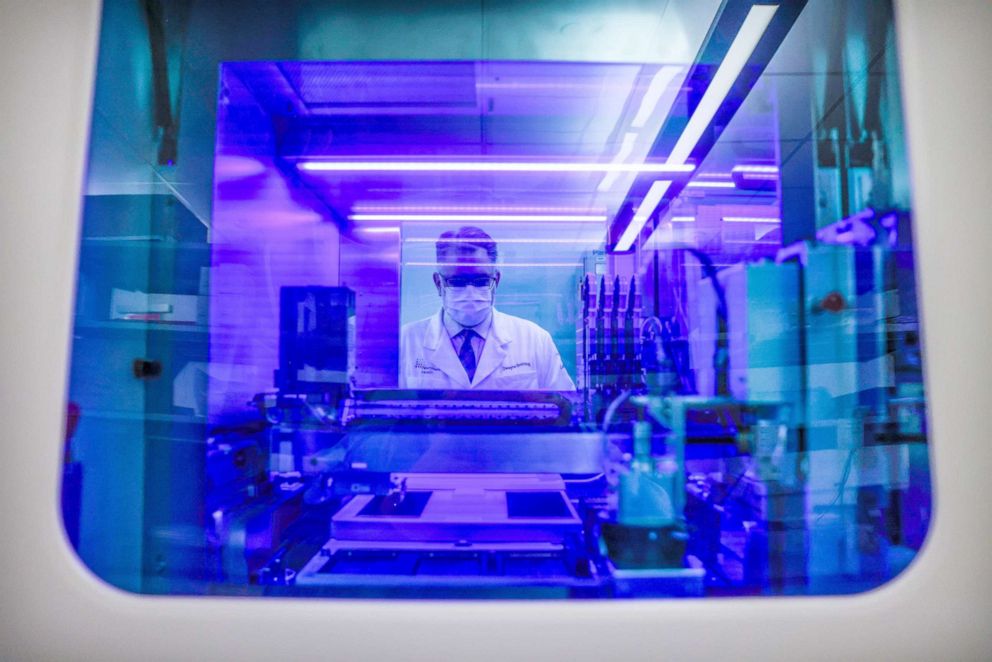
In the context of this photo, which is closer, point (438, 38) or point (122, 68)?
point (122, 68)

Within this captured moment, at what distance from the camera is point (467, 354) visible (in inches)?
79.8

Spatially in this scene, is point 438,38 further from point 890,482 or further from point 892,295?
point 890,482

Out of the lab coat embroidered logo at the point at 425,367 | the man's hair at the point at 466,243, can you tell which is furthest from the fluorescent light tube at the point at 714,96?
the lab coat embroidered logo at the point at 425,367

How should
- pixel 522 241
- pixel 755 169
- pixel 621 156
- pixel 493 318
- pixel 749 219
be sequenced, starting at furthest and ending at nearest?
pixel 621 156 → pixel 522 241 → pixel 493 318 → pixel 755 169 → pixel 749 219

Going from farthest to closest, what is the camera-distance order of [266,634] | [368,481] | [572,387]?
[572,387] < [368,481] < [266,634]

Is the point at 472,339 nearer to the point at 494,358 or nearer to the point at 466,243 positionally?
the point at 494,358

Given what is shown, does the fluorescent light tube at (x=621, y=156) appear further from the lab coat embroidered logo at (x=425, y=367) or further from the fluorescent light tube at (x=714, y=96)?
the lab coat embroidered logo at (x=425, y=367)

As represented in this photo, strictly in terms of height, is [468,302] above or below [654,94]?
below

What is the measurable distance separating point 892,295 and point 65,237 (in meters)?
1.56

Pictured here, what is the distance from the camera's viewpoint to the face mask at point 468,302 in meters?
2.10

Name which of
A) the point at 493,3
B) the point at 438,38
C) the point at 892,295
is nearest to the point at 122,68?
the point at 438,38

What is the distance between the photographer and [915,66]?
3.28ft

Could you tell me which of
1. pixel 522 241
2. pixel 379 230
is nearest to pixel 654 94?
pixel 522 241

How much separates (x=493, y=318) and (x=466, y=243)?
32 centimetres
